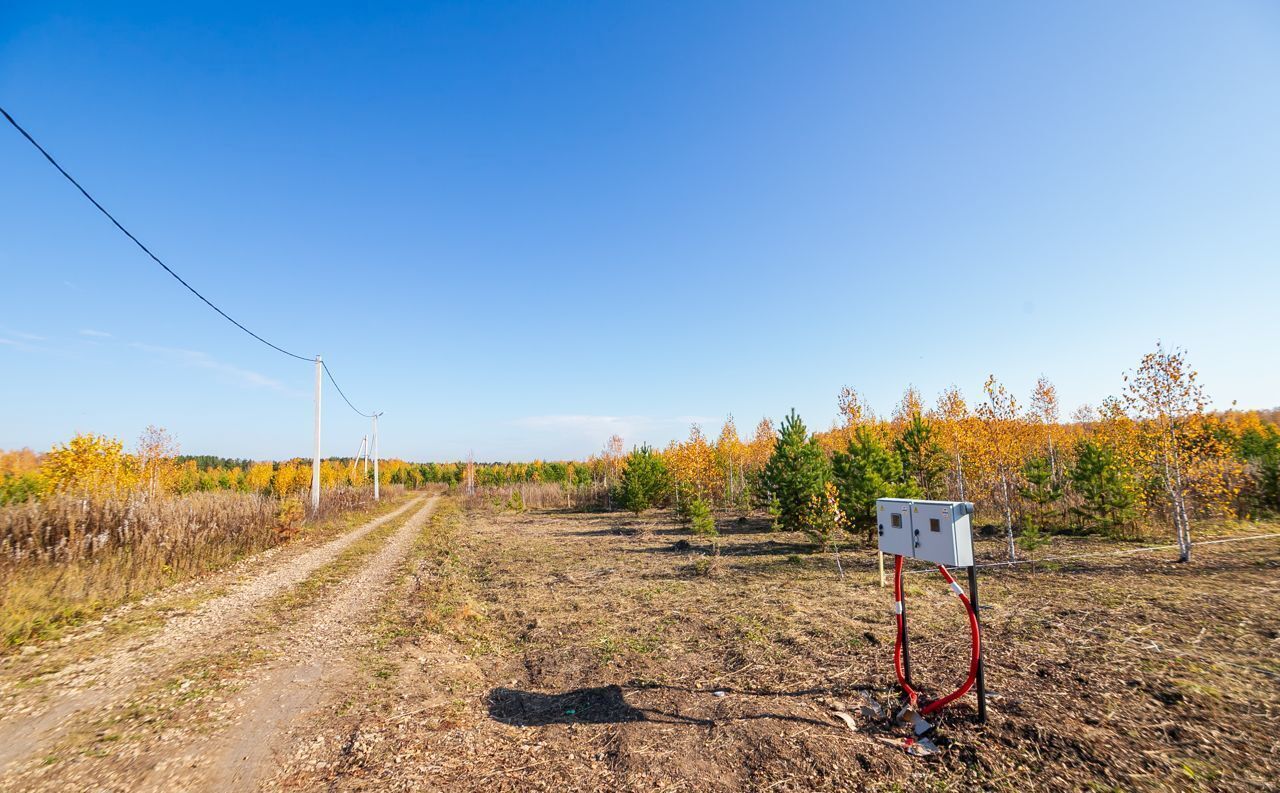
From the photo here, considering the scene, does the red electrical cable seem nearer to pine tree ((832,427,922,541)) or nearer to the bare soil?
the bare soil

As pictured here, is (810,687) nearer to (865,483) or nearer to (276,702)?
(276,702)

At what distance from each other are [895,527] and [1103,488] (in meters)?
17.1

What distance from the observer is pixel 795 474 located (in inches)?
707

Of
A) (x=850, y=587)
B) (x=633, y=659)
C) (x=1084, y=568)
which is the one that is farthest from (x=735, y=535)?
(x=633, y=659)

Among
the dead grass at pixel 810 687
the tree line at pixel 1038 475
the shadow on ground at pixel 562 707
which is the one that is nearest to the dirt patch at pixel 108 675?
the dead grass at pixel 810 687

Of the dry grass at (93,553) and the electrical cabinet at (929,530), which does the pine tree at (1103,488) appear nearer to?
the electrical cabinet at (929,530)

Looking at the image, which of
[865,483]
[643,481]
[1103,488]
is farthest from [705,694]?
[643,481]

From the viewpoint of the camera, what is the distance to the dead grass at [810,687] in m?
4.05

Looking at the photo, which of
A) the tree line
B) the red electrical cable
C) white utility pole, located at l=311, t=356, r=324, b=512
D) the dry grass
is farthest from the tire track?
white utility pole, located at l=311, t=356, r=324, b=512

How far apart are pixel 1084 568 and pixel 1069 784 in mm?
10336

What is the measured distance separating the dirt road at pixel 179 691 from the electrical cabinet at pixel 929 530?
654 cm

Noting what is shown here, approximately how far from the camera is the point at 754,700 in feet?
17.4

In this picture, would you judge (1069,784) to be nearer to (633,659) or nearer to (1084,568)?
(633,659)

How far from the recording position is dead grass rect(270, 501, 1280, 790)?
4055mm
